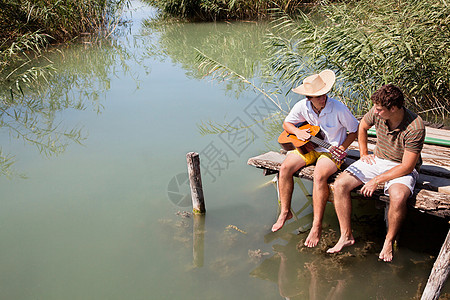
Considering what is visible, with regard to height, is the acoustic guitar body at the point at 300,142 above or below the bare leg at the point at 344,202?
above

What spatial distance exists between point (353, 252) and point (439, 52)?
356 centimetres

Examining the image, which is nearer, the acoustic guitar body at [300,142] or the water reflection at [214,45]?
the acoustic guitar body at [300,142]

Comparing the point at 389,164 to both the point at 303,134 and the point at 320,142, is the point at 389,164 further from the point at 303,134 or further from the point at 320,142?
the point at 303,134

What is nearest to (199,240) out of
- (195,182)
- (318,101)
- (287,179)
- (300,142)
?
(195,182)

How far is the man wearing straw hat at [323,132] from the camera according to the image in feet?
13.1

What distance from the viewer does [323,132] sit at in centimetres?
420

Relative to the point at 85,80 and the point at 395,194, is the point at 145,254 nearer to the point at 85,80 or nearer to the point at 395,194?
the point at 395,194

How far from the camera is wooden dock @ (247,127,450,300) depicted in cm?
318

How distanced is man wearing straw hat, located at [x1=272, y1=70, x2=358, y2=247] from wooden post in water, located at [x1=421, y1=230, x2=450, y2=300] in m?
1.03

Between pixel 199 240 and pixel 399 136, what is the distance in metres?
2.13

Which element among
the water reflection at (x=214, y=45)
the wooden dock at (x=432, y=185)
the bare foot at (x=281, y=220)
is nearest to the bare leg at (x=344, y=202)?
the wooden dock at (x=432, y=185)

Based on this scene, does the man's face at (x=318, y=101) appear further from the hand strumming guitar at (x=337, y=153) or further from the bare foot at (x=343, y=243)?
the bare foot at (x=343, y=243)

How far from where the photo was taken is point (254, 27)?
1515cm

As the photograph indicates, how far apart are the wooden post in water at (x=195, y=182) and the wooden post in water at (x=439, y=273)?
2.30 m
